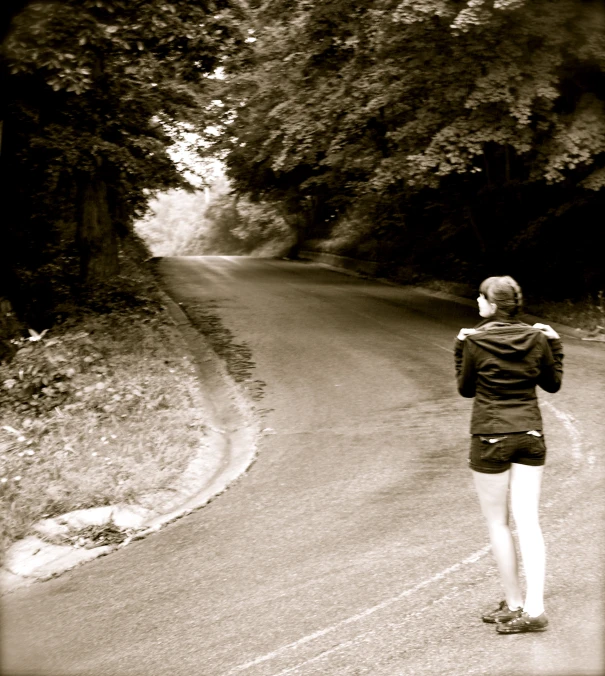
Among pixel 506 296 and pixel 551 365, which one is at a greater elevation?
pixel 506 296

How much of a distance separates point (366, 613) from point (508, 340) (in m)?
1.96

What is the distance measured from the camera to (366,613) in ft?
17.4

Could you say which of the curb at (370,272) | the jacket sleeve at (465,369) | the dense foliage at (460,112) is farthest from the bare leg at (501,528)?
the curb at (370,272)

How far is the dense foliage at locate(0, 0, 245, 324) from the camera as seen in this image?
10992 millimetres

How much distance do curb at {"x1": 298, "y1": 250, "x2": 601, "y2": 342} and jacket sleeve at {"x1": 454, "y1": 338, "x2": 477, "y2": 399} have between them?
1189 centimetres

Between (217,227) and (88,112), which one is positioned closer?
(88,112)

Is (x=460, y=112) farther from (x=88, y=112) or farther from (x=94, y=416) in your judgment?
(x=94, y=416)

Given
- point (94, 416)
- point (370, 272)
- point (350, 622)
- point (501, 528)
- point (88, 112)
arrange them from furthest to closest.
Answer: point (370, 272), point (88, 112), point (94, 416), point (350, 622), point (501, 528)

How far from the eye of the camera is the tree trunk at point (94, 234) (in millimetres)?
17656

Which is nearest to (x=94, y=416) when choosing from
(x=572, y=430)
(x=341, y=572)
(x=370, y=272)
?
(x=341, y=572)

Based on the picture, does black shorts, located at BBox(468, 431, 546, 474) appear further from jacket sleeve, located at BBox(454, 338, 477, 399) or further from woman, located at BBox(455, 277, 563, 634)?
jacket sleeve, located at BBox(454, 338, 477, 399)

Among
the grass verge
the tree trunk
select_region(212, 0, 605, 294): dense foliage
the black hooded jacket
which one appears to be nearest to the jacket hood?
the black hooded jacket

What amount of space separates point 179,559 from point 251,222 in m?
46.4

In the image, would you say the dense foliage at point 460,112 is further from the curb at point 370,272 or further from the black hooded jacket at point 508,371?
the black hooded jacket at point 508,371
